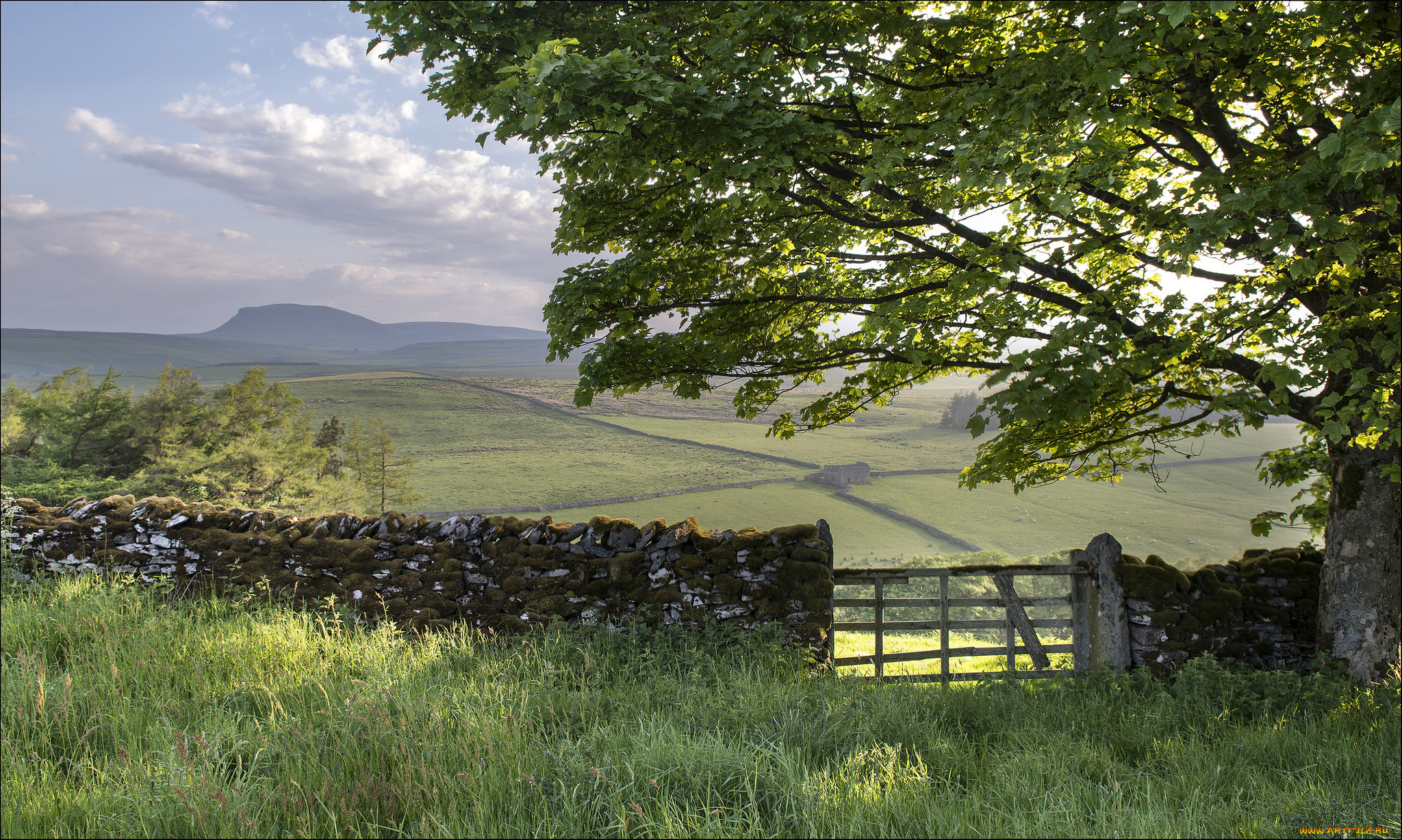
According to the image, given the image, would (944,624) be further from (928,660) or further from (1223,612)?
(1223,612)

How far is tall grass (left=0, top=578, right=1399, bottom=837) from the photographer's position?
280 centimetres

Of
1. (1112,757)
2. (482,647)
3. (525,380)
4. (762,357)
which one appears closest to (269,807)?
(482,647)

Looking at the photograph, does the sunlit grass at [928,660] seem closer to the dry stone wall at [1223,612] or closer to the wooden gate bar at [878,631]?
the wooden gate bar at [878,631]

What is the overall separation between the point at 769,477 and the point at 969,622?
28.6 metres

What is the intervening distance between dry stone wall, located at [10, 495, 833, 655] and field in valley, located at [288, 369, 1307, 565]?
14.5 meters

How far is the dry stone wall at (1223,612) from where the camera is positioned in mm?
7105

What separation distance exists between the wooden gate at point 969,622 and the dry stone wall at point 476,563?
80 centimetres

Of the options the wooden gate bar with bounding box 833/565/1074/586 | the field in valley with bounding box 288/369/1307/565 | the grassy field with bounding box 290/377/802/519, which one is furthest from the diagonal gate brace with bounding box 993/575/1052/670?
the grassy field with bounding box 290/377/802/519

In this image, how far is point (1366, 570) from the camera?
655cm

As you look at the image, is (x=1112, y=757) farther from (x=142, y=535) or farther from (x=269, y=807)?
(x=142, y=535)

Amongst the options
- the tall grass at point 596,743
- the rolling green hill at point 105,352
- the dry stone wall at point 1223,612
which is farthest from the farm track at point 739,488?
the rolling green hill at point 105,352

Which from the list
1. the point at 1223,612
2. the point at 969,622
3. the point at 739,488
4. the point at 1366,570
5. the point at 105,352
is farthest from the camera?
the point at 105,352

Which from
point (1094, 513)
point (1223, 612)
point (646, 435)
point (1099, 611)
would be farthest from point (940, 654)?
point (646, 435)

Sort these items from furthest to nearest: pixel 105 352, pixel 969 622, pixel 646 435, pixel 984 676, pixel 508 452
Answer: pixel 105 352 → pixel 646 435 → pixel 508 452 → pixel 969 622 → pixel 984 676
